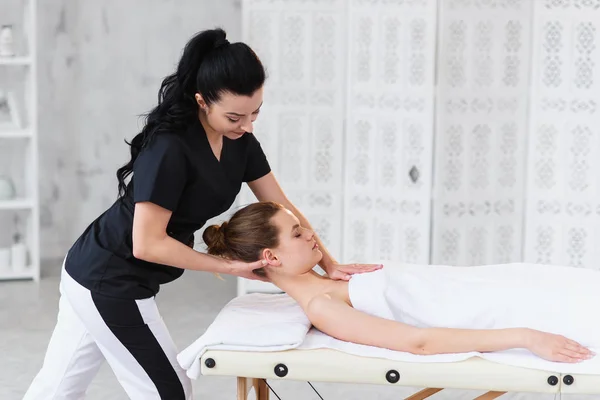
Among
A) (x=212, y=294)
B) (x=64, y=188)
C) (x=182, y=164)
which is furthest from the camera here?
(x=64, y=188)

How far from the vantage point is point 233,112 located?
2.08 m

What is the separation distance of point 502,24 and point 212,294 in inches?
76.0

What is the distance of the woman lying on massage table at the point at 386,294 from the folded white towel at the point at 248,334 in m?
0.08

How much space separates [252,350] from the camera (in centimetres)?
212

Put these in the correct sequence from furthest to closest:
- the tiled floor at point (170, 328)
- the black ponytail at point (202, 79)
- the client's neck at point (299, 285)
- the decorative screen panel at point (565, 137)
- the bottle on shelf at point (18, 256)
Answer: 1. the bottle on shelf at point (18, 256)
2. the decorative screen panel at point (565, 137)
3. the tiled floor at point (170, 328)
4. the client's neck at point (299, 285)
5. the black ponytail at point (202, 79)

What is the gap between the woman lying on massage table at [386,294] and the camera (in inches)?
89.0

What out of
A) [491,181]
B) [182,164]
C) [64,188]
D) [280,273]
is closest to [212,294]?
[64,188]

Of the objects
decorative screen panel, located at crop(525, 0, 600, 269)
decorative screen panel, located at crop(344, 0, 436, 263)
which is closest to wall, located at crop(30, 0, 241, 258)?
decorative screen panel, located at crop(344, 0, 436, 263)

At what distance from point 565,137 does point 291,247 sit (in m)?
2.24

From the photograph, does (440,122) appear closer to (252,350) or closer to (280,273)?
(280,273)

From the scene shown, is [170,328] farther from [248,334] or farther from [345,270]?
[248,334]

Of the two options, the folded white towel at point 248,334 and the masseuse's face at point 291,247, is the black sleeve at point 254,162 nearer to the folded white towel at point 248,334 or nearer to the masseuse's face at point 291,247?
the masseuse's face at point 291,247

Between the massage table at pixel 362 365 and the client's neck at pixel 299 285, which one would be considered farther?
the client's neck at pixel 299 285

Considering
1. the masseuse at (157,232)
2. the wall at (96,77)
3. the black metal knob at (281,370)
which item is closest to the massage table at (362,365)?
the black metal knob at (281,370)
